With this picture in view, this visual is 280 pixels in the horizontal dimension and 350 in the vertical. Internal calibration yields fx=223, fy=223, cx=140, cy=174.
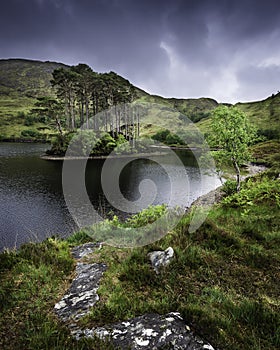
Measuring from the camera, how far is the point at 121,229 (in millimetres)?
9305

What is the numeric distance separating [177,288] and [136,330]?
5.07 ft

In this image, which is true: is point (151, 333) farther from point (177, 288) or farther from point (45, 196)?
point (45, 196)

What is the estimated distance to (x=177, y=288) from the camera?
5016 millimetres

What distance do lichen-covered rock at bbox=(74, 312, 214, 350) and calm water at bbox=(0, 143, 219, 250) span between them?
4.93 m

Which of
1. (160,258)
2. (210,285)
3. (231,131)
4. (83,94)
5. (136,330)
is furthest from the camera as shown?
(83,94)

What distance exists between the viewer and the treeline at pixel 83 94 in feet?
171

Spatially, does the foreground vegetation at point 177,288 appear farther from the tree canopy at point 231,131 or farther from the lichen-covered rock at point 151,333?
the tree canopy at point 231,131

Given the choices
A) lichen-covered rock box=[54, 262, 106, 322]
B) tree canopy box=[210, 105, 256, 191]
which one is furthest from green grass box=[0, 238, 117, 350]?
tree canopy box=[210, 105, 256, 191]

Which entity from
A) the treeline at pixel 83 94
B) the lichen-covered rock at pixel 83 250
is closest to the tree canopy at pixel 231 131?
the lichen-covered rock at pixel 83 250

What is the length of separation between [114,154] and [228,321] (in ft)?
187

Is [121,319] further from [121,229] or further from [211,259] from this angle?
[121,229]

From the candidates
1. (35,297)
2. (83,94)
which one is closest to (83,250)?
(35,297)

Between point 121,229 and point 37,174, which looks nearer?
point 121,229

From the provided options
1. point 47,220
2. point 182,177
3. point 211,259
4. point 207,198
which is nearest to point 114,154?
point 182,177
